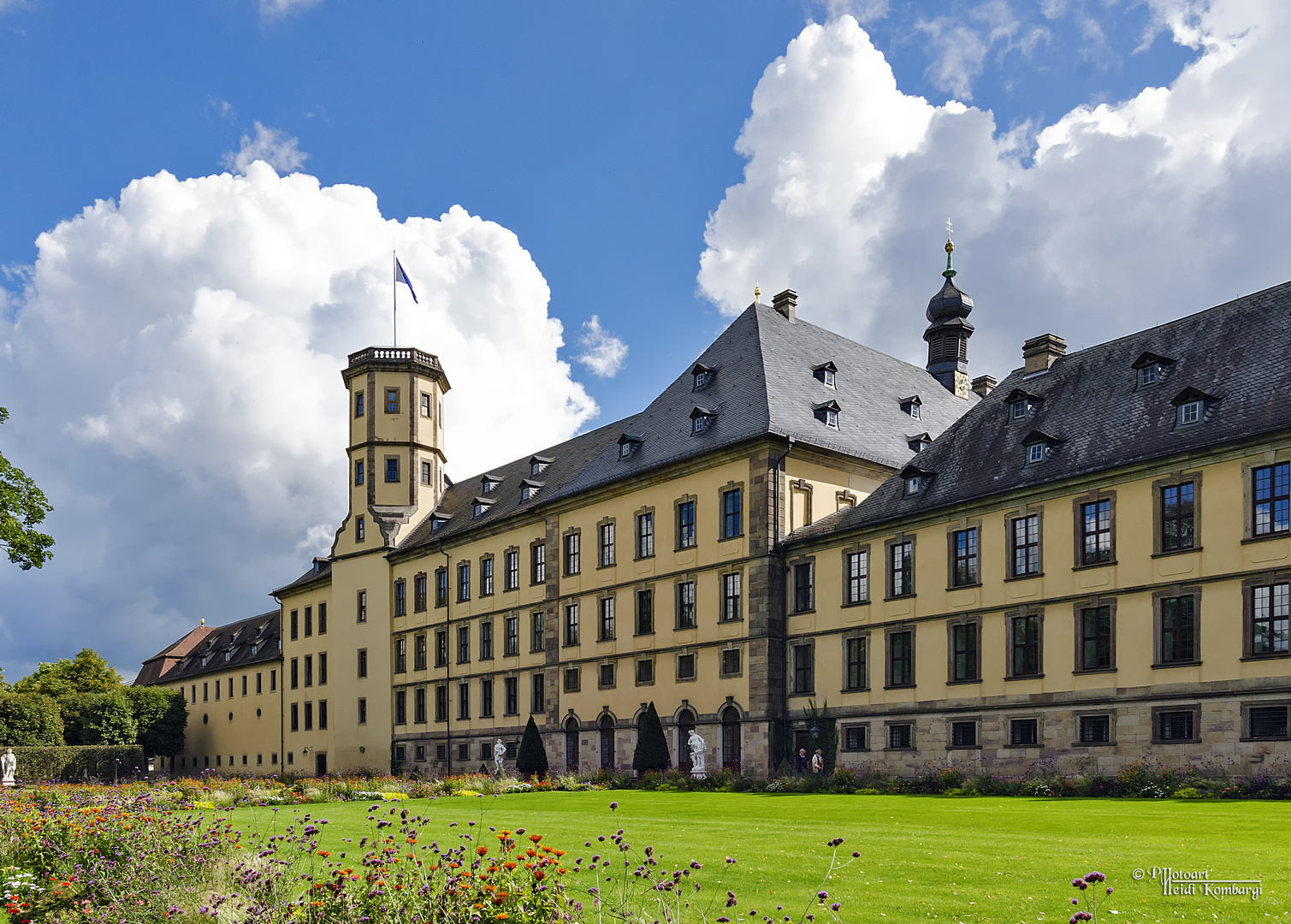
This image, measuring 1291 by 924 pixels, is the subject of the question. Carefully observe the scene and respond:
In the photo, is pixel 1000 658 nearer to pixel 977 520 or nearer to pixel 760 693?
pixel 977 520

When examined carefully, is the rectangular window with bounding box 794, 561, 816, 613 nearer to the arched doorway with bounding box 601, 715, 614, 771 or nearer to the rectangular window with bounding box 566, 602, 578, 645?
the arched doorway with bounding box 601, 715, 614, 771

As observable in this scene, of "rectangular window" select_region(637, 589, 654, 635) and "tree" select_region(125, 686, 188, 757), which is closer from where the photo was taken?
"rectangular window" select_region(637, 589, 654, 635)

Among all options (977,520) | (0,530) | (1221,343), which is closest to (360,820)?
(0,530)

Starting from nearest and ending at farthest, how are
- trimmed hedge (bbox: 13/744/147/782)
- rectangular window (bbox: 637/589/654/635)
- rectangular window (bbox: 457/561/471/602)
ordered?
rectangular window (bbox: 637/589/654/635), rectangular window (bbox: 457/561/471/602), trimmed hedge (bbox: 13/744/147/782)

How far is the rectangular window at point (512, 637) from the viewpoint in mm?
55500

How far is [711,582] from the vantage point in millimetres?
44375

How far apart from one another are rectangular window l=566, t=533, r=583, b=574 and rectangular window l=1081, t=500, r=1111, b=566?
23.4 m

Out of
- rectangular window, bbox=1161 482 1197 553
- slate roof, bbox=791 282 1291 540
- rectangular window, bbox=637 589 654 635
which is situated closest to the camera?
rectangular window, bbox=1161 482 1197 553

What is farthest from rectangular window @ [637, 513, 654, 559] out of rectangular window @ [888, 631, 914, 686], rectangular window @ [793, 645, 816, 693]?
rectangular window @ [888, 631, 914, 686]

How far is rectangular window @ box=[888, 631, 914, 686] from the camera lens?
124ft

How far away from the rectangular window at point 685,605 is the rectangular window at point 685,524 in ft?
4.90

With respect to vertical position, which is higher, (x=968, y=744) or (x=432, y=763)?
(x=968, y=744)

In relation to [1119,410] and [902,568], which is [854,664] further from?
[1119,410]

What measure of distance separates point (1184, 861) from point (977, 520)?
2315 cm
